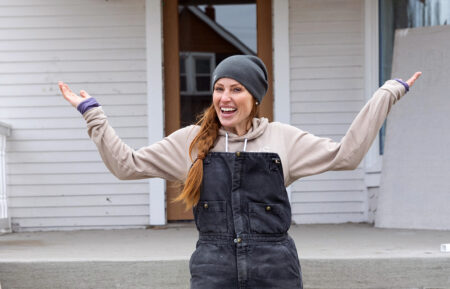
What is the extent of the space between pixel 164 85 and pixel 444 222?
2.87 m

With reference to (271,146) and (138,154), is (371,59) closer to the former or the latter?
(271,146)

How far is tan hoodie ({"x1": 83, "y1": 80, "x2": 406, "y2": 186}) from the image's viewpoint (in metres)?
2.49

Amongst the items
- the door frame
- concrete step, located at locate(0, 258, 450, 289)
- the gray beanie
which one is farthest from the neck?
the door frame

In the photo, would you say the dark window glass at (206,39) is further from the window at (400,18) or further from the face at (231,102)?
the face at (231,102)

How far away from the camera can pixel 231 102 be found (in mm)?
2539

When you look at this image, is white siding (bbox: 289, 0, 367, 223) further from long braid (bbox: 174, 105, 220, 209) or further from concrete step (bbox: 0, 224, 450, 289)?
long braid (bbox: 174, 105, 220, 209)

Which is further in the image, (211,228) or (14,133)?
(14,133)

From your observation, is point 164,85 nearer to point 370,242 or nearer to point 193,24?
point 193,24

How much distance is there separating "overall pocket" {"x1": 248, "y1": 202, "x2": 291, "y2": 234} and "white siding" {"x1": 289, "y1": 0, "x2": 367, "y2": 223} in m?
3.84

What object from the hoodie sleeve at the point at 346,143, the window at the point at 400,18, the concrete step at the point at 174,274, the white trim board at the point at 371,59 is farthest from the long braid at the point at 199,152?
the window at the point at 400,18

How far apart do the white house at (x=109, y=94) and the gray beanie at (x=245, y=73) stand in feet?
12.2

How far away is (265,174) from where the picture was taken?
250 cm

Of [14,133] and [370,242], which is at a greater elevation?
[14,133]

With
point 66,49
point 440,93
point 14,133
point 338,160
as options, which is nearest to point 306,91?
point 440,93
